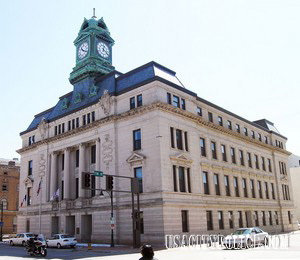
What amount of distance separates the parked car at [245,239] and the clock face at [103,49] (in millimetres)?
34125

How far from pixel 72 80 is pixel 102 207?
72.7 ft

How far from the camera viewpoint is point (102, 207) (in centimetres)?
4175

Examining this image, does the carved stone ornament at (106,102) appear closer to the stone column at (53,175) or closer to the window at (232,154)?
the stone column at (53,175)

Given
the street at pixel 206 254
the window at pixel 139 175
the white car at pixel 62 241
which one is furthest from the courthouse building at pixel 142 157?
the street at pixel 206 254

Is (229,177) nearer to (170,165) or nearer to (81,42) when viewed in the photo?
(170,165)

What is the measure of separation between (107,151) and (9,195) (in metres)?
53.9

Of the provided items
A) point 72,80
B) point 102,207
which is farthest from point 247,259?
point 72,80

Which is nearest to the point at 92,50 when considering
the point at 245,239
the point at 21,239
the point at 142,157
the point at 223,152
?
the point at 142,157

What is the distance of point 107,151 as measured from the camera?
143 ft

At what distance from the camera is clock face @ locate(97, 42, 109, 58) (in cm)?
5258

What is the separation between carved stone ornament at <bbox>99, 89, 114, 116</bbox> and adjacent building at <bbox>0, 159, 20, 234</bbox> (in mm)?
51353

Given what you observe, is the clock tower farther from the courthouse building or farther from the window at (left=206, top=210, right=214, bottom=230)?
the window at (left=206, top=210, right=214, bottom=230)

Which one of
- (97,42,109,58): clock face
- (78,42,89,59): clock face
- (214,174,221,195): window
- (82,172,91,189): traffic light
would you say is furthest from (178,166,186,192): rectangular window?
(78,42,89,59): clock face

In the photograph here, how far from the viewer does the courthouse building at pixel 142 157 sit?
127ft
